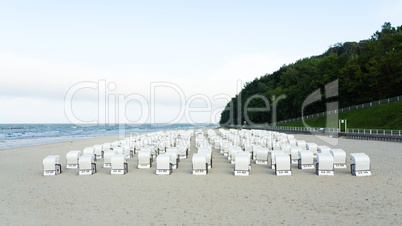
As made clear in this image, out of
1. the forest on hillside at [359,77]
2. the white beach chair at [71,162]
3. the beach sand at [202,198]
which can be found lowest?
the beach sand at [202,198]

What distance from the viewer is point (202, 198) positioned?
10.2 meters

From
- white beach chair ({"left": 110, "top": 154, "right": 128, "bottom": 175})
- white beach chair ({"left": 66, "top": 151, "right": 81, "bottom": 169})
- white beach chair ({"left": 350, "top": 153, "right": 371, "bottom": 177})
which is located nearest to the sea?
white beach chair ({"left": 66, "top": 151, "right": 81, "bottom": 169})

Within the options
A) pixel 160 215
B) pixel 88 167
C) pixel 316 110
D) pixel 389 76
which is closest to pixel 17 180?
pixel 88 167

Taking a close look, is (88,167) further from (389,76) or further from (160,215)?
(389,76)

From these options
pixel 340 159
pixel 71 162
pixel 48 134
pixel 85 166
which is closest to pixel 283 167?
pixel 340 159

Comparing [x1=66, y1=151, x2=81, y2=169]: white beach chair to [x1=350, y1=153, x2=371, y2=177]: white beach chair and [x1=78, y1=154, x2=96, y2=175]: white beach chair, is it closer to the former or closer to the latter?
[x1=78, y1=154, x2=96, y2=175]: white beach chair

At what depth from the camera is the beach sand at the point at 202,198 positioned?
805cm

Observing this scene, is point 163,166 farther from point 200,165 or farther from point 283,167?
point 283,167

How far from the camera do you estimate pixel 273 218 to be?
7969mm

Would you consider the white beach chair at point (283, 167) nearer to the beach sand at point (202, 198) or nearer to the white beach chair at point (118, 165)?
the beach sand at point (202, 198)

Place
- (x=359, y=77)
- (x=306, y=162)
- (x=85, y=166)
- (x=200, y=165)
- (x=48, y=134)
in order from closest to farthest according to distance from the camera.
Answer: (x=200, y=165) < (x=85, y=166) < (x=306, y=162) < (x=359, y=77) < (x=48, y=134)

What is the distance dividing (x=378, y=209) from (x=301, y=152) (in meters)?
7.83

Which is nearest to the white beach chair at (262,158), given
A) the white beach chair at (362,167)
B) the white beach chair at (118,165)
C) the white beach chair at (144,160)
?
the white beach chair at (362,167)

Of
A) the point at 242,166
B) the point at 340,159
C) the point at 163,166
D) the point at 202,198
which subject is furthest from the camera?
the point at 340,159
